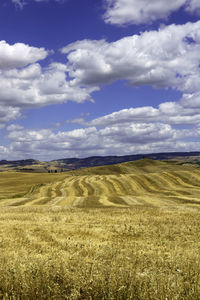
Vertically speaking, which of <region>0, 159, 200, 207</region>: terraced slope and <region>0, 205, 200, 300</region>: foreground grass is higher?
<region>0, 205, 200, 300</region>: foreground grass

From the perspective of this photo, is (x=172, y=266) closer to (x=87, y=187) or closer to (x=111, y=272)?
(x=111, y=272)

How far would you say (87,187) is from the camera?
68500mm

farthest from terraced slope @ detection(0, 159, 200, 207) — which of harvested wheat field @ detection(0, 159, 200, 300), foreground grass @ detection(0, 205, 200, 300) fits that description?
foreground grass @ detection(0, 205, 200, 300)

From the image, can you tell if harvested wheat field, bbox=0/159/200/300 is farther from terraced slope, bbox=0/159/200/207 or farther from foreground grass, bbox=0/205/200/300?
terraced slope, bbox=0/159/200/207

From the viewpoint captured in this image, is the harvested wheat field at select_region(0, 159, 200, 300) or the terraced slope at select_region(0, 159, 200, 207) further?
the terraced slope at select_region(0, 159, 200, 207)

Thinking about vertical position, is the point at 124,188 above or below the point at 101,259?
below

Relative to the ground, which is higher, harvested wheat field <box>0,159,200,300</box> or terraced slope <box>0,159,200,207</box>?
harvested wheat field <box>0,159,200,300</box>

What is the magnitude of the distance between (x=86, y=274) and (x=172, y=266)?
3335 millimetres

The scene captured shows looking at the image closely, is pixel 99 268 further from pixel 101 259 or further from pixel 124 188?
pixel 124 188

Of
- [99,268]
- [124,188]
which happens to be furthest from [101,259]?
[124,188]

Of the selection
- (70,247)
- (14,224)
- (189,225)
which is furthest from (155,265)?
(14,224)

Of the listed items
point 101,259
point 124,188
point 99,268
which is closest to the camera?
point 99,268

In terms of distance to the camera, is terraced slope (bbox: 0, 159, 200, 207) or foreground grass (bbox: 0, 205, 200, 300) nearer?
foreground grass (bbox: 0, 205, 200, 300)

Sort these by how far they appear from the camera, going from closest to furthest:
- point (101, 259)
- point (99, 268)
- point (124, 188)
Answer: point (99, 268)
point (101, 259)
point (124, 188)
